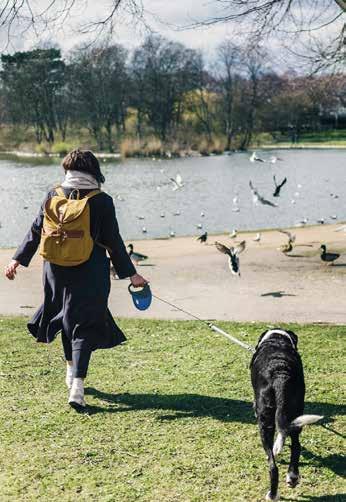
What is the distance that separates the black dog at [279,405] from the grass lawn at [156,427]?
180 mm

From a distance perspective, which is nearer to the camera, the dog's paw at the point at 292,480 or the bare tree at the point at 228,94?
the dog's paw at the point at 292,480

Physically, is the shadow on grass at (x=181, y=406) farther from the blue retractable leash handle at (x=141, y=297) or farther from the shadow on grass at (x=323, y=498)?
the shadow on grass at (x=323, y=498)

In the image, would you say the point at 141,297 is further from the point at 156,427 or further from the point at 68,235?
the point at 156,427

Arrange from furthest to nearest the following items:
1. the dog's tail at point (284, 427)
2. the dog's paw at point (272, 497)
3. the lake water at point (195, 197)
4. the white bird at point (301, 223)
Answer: the lake water at point (195, 197) < the white bird at point (301, 223) < the dog's paw at point (272, 497) < the dog's tail at point (284, 427)

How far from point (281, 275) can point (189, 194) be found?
18.5 metres

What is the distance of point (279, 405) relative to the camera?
3701 mm

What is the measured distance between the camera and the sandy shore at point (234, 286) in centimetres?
832

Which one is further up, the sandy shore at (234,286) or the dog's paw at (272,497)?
the dog's paw at (272,497)

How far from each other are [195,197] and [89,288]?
75.6 feet

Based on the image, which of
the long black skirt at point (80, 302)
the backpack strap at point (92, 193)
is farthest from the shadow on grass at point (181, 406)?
the backpack strap at point (92, 193)

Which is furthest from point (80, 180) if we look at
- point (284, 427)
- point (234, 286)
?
point (234, 286)

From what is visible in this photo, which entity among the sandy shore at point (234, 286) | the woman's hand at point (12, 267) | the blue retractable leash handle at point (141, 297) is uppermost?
the woman's hand at point (12, 267)

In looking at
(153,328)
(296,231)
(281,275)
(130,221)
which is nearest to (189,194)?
(130,221)

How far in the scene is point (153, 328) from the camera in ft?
24.5
